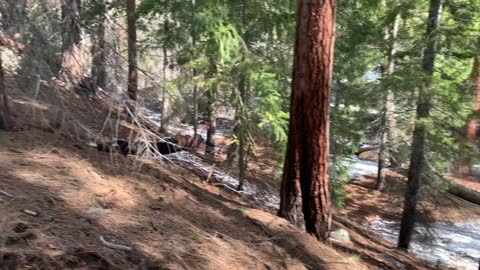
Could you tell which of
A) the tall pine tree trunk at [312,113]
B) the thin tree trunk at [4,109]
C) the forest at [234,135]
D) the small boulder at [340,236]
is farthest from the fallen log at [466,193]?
the thin tree trunk at [4,109]

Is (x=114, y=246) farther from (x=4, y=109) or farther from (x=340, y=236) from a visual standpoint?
(x=340, y=236)

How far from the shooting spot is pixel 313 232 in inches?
298

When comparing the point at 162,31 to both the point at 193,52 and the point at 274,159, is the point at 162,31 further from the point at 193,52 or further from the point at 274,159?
the point at 274,159

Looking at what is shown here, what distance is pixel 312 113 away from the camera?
23.5ft

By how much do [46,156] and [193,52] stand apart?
470 cm

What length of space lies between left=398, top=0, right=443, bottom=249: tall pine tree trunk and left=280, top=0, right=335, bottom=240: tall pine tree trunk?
14.1 feet

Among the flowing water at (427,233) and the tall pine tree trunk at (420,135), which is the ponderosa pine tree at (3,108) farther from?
the tall pine tree trunk at (420,135)

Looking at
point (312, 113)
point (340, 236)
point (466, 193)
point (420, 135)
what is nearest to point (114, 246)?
point (312, 113)

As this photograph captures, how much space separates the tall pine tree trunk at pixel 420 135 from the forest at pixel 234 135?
0.04m

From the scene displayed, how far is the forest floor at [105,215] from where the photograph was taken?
4156 millimetres

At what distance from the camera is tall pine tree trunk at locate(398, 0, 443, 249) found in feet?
36.7

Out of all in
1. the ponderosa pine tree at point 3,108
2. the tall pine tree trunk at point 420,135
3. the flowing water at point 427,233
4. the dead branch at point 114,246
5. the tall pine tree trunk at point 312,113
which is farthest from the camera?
the flowing water at point 427,233

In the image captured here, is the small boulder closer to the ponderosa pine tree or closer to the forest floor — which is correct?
the forest floor

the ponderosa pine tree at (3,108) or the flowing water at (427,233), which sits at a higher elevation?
the ponderosa pine tree at (3,108)
